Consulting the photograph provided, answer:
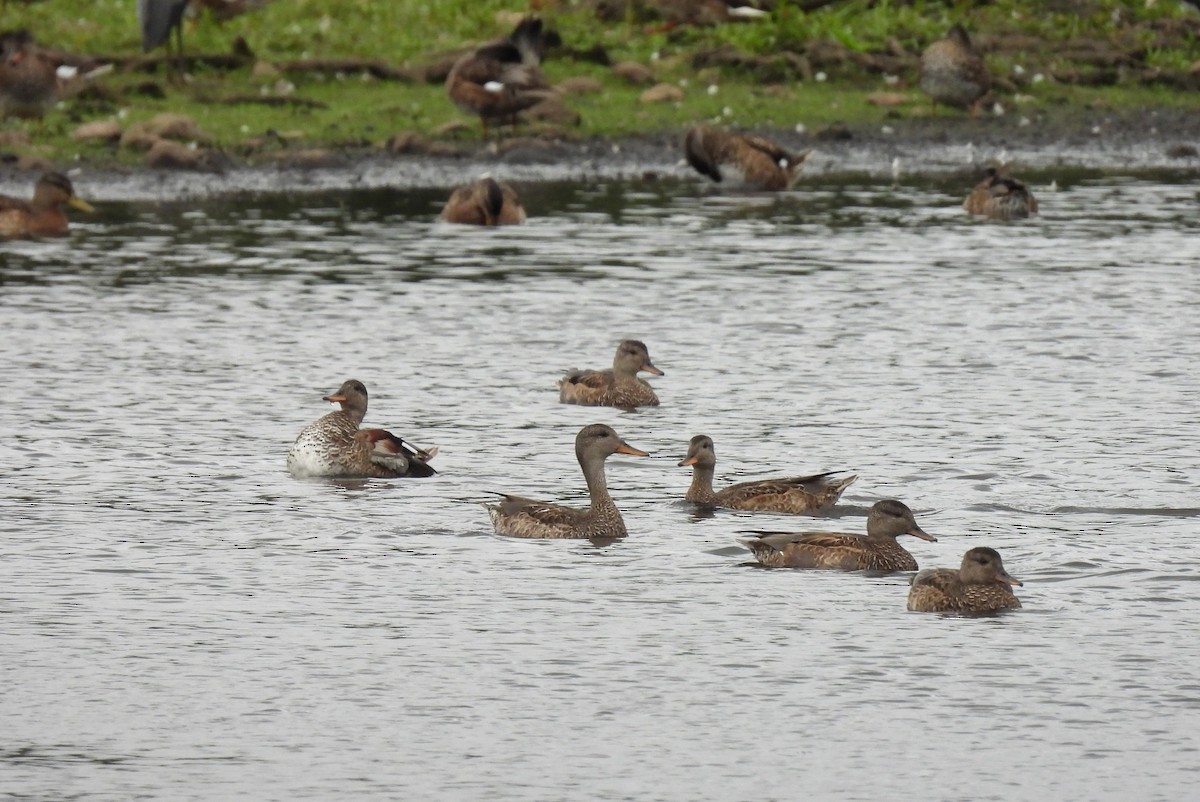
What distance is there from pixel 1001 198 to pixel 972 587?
51.8 ft

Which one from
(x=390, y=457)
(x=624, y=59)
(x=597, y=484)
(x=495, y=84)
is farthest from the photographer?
(x=624, y=59)

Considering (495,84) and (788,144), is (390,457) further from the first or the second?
(788,144)

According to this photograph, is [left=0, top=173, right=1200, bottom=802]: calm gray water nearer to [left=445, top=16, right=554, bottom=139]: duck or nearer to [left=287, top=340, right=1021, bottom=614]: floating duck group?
[left=287, top=340, right=1021, bottom=614]: floating duck group

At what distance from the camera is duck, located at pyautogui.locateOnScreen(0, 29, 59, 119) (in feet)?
96.9

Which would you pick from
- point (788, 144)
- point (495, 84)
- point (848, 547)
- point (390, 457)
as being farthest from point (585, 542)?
point (788, 144)

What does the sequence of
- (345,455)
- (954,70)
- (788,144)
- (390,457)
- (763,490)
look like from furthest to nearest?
(954,70) → (788,144) → (345,455) → (390,457) → (763,490)

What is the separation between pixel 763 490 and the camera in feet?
45.6

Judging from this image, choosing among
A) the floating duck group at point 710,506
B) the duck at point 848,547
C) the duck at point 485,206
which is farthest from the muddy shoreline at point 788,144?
the duck at point 848,547

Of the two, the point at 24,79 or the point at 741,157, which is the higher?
the point at 24,79

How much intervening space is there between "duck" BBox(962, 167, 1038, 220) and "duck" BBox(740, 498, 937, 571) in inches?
570

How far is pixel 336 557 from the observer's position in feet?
41.7

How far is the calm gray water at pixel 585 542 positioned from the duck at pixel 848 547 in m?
0.11

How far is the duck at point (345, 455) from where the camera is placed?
1469cm

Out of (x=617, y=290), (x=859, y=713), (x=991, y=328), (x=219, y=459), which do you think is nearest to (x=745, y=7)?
(x=617, y=290)
